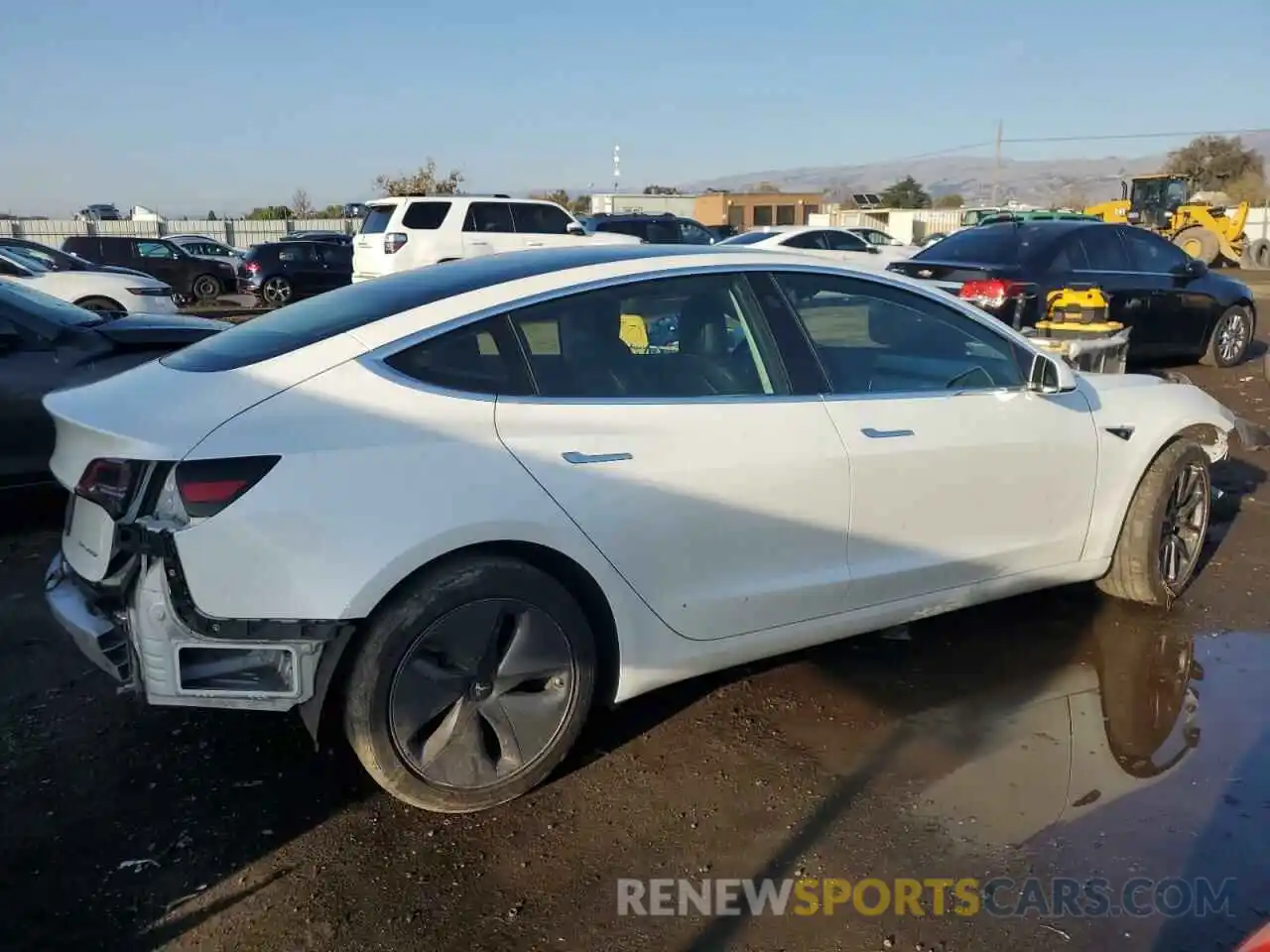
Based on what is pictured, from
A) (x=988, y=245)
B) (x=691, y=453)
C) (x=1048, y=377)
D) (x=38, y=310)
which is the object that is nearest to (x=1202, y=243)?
(x=988, y=245)

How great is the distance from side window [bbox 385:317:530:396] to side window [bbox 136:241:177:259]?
2298 cm

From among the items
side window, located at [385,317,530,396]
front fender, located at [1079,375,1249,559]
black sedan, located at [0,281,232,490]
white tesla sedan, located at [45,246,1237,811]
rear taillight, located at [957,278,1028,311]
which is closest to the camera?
white tesla sedan, located at [45,246,1237,811]

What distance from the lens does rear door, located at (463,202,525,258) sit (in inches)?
644

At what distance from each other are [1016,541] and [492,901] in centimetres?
246

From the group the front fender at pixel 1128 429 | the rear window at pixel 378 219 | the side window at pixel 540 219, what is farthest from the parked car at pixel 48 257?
the front fender at pixel 1128 429

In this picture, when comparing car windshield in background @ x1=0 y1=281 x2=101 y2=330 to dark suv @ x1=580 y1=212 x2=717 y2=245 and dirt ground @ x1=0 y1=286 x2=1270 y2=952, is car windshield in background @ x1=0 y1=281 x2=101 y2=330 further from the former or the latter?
dark suv @ x1=580 y1=212 x2=717 y2=245

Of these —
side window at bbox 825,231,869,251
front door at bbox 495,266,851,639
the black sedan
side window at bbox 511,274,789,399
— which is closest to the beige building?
side window at bbox 825,231,869,251

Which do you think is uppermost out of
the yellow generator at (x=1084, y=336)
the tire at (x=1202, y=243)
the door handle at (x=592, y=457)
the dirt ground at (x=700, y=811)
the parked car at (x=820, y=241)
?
the tire at (x=1202, y=243)

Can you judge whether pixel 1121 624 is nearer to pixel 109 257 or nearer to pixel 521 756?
pixel 521 756

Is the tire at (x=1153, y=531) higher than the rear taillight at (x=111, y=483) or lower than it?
lower

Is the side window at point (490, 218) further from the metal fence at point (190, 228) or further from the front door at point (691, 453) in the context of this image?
the metal fence at point (190, 228)

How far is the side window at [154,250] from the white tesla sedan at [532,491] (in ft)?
72.8

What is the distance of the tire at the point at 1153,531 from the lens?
4449mm

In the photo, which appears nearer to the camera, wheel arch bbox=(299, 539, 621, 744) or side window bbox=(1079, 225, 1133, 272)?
wheel arch bbox=(299, 539, 621, 744)
